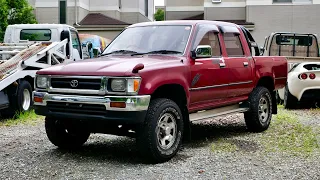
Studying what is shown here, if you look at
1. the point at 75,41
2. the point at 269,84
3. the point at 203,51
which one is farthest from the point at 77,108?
the point at 75,41

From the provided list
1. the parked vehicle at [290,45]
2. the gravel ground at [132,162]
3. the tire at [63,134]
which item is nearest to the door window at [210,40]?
the gravel ground at [132,162]

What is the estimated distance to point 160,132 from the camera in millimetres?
6613

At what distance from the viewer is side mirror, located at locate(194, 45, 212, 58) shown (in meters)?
7.33

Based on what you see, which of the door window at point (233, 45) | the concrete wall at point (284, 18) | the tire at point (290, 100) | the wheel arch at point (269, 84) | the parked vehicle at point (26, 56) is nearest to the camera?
the door window at point (233, 45)

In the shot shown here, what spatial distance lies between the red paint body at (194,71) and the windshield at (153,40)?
0.14 m

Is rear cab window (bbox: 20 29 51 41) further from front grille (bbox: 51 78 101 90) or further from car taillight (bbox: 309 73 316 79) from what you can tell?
front grille (bbox: 51 78 101 90)

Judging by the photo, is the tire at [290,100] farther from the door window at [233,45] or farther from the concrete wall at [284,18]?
the concrete wall at [284,18]

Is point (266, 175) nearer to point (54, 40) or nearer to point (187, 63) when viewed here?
point (187, 63)

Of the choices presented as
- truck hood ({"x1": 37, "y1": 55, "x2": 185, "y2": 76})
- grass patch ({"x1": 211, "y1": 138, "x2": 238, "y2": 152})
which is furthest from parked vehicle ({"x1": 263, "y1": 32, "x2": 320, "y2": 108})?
truck hood ({"x1": 37, "y1": 55, "x2": 185, "y2": 76})

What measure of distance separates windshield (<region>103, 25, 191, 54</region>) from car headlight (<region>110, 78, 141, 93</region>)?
4.70ft

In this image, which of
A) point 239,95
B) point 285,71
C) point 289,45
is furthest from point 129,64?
point 289,45

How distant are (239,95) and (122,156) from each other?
2623mm

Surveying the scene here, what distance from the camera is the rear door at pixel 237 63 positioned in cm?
828

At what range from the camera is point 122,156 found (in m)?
7.06
